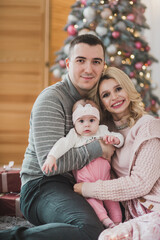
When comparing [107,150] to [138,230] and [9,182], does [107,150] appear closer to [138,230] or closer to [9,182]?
[138,230]

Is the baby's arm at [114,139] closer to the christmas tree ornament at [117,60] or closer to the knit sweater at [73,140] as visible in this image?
the knit sweater at [73,140]

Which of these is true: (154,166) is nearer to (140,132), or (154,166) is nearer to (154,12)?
(140,132)

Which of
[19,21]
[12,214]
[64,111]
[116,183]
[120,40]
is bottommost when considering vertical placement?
[12,214]

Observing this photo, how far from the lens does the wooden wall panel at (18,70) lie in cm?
406

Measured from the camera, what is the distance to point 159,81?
4.36 meters

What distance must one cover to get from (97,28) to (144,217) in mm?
2404

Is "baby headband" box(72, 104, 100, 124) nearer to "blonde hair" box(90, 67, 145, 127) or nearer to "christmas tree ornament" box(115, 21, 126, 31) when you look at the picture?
"blonde hair" box(90, 67, 145, 127)

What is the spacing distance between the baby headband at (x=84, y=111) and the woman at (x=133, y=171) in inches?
3.8

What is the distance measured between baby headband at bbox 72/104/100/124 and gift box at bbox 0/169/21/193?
0.98 m

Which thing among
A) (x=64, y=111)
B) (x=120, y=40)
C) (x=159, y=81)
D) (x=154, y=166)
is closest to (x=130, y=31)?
(x=120, y=40)

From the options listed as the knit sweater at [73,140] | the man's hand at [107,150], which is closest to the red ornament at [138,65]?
the knit sweater at [73,140]

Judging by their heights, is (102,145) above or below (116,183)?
above

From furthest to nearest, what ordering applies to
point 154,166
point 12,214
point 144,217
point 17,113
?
point 17,113 < point 12,214 < point 154,166 < point 144,217

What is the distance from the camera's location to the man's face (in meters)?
1.68
